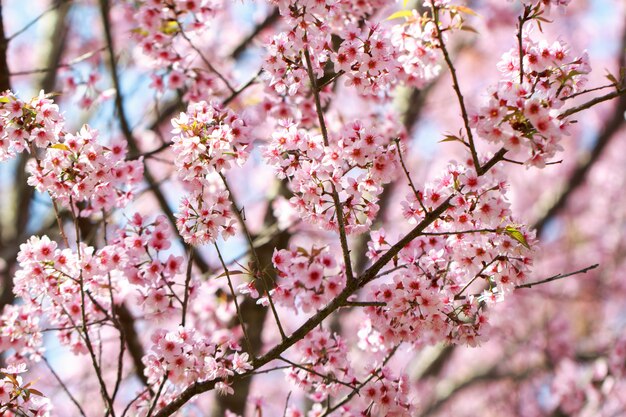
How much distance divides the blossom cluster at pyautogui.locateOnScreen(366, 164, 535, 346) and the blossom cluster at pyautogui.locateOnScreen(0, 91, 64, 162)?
5.20 feet

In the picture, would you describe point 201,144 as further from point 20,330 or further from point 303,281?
point 20,330

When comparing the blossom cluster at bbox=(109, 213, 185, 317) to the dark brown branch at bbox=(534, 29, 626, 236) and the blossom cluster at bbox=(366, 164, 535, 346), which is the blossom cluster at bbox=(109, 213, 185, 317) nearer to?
the blossom cluster at bbox=(366, 164, 535, 346)

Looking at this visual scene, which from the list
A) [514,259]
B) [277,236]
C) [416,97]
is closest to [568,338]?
[416,97]

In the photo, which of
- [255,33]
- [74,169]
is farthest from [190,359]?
[255,33]

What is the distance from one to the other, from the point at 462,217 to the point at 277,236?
2476mm

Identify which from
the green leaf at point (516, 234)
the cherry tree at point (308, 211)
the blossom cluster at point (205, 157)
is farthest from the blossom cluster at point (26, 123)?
the green leaf at point (516, 234)

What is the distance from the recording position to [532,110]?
224cm

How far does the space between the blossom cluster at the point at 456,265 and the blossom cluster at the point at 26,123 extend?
158 centimetres

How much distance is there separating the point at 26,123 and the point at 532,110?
6.68ft

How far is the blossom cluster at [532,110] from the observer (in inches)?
88.7

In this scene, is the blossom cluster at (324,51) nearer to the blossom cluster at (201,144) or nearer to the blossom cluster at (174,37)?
the blossom cluster at (201,144)

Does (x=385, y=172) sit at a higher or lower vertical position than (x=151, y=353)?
higher

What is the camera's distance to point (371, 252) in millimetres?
3051

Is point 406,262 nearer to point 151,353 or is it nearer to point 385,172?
point 385,172
